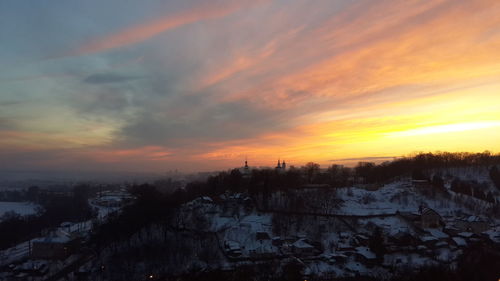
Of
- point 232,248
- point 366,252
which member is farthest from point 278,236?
point 366,252

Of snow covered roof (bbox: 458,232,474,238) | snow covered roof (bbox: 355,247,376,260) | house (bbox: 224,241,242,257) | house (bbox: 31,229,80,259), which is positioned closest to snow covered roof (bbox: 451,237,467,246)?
snow covered roof (bbox: 458,232,474,238)

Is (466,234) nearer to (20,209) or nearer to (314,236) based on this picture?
(314,236)

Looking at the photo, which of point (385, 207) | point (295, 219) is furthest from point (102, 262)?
point (385, 207)

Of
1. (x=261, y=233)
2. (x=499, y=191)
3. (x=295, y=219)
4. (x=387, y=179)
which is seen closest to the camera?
(x=261, y=233)

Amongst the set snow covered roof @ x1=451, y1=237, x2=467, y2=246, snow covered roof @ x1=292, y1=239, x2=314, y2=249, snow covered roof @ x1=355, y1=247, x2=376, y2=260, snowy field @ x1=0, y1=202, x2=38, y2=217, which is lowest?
snow covered roof @ x1=451, y1=237, x2=467, y2=246

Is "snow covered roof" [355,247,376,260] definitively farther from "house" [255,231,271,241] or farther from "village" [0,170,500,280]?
"house" [255,231,271,241]

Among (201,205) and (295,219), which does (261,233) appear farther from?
(201,205)

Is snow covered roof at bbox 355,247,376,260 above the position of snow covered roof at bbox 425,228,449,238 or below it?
below

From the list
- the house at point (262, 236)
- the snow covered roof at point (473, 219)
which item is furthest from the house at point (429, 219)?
the house at point (262, 236)

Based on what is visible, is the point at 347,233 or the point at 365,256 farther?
the point at 347,233
